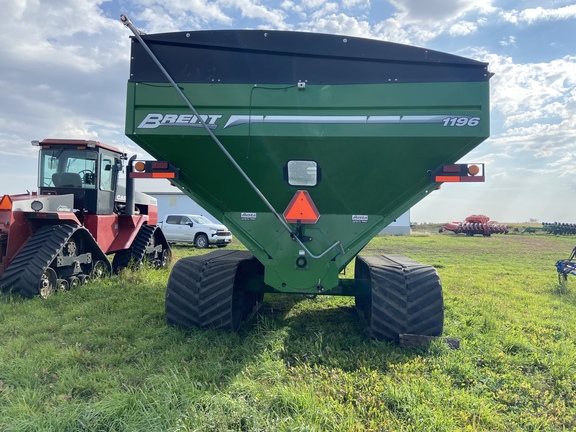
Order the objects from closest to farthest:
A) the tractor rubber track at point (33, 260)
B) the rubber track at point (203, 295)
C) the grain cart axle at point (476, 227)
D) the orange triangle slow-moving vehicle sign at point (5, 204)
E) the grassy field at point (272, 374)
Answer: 1. the grassy field at point (272, 374)
2. the rubber track at point (203, 295)
3. the tractor rubber track at point (33, 260)
4. the orange triangle slow-moving vehicle sign at point (5, 204)
5. the grain cart axle at point (476, 227)

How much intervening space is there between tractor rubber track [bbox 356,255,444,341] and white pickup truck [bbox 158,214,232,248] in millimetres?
13732

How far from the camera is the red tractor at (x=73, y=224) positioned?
20.2 ft

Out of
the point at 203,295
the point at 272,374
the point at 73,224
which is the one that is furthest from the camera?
the point at 73,224

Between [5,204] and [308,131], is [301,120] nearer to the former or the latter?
[308,131]

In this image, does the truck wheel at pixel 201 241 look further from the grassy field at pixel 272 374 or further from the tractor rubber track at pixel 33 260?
the grassy field at pixel 272 374

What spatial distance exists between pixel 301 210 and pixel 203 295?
139 cm

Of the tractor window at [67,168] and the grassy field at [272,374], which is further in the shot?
the tractor window at [67,168]

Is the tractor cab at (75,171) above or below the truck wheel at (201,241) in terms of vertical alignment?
above

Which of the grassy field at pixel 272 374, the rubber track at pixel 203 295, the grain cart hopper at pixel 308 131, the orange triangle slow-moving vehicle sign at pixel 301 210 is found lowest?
the grassy field at pixel 272 374

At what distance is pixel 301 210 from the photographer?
4.29 m

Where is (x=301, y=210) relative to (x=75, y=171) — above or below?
below

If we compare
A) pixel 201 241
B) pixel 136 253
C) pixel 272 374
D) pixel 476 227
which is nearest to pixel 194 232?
pixel 201 241

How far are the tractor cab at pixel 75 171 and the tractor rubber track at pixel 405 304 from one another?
19.2 ft

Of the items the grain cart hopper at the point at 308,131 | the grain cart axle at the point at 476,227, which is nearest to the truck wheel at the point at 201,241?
the grain cart hopper at the point at 308,131
